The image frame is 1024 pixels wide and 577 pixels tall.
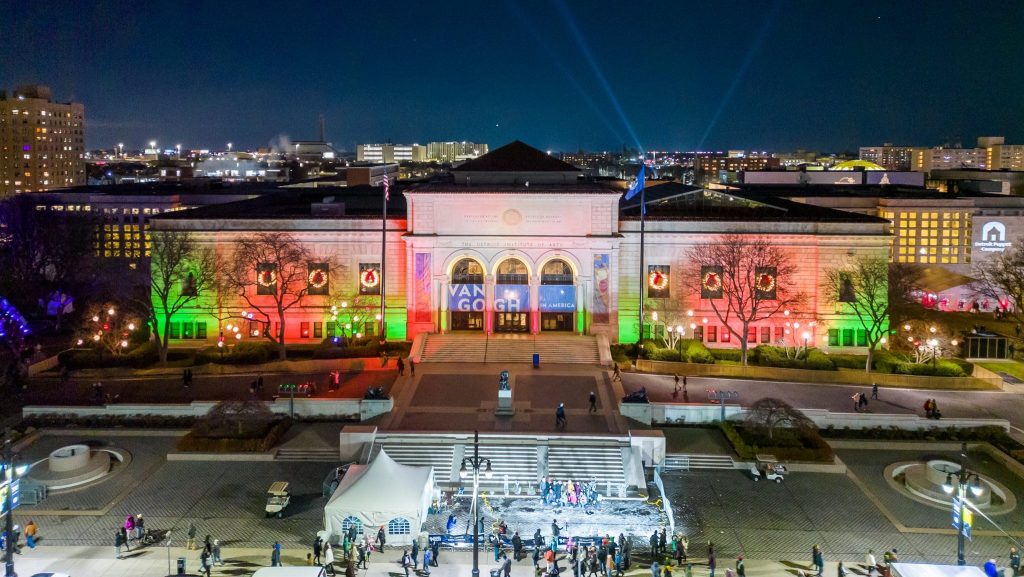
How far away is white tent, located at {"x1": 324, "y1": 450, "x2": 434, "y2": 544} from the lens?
34125mm

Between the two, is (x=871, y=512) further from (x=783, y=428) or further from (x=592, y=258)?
(x=592, y=258)

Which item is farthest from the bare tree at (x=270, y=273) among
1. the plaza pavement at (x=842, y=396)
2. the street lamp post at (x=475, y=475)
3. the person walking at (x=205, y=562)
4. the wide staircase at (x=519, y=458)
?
the person walking at (x=205, y=562)

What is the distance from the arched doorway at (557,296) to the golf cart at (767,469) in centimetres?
2355

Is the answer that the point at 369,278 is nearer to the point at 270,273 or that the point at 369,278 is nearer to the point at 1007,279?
the point at 270,273

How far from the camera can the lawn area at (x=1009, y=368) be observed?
191 ft

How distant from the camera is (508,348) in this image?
59406 millimetres

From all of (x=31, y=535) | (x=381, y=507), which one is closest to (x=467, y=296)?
(x=381, y=507)

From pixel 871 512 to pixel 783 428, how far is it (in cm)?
789

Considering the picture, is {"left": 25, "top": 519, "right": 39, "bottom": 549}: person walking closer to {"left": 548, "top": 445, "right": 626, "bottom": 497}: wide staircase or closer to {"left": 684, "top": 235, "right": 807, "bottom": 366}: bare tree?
{"left": 548, "top": 445, "right": 626, "bottom": 497}: wide staircase

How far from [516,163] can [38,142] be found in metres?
131

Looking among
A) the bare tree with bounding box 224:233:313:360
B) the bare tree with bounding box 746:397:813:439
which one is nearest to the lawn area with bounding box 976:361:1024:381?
the bare tree with bounding box 746:397:813:439

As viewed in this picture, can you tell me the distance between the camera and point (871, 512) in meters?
36.6

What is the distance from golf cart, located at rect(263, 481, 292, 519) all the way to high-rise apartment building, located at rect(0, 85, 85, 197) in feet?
456

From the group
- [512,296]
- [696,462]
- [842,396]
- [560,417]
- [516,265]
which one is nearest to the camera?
[696,462]
